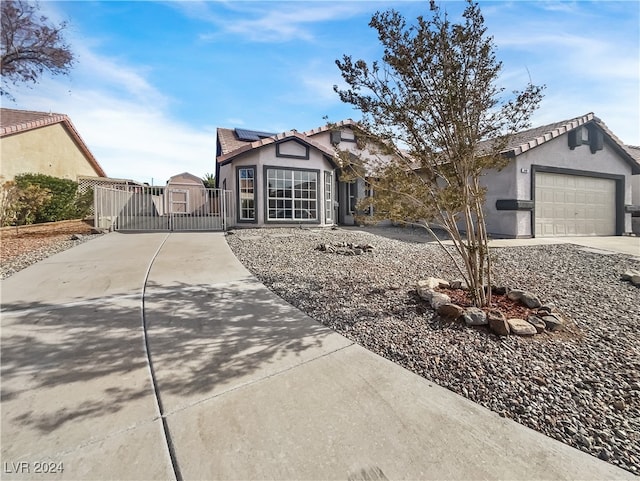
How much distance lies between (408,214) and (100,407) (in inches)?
136

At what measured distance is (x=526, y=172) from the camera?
11.3m

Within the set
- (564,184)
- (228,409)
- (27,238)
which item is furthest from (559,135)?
(27,238)

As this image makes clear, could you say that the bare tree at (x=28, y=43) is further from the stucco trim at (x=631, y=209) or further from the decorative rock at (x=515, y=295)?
the stucco trim at (x=631, y=209)

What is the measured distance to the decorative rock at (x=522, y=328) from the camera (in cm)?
308

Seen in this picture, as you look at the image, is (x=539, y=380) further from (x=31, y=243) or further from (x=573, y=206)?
(x=573, y=206)

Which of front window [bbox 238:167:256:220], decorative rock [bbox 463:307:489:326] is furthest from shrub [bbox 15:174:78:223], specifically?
decorative rock [bbox 463:307:489:326]

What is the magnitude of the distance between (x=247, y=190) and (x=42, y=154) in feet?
38.8

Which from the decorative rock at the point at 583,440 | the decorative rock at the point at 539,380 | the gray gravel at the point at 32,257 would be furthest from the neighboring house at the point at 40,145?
the decorative rock at the point at 583,440

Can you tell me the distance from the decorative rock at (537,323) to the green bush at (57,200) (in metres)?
15.7

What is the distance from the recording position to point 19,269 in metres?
5.64

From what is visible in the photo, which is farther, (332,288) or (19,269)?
(19,269)

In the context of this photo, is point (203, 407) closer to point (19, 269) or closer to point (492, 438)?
point (492, 438)

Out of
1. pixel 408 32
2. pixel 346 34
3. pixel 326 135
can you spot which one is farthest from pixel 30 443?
pixel 326 135

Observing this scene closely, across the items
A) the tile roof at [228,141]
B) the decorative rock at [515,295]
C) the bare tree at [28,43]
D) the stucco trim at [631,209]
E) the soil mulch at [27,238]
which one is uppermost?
the bare tree at [28,43]
